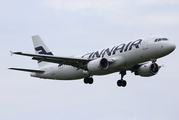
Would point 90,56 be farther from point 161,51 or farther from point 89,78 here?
point 161,51

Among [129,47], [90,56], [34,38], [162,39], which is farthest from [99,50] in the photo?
[34,38]

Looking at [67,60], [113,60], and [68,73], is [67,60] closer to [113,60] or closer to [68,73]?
[68,73]

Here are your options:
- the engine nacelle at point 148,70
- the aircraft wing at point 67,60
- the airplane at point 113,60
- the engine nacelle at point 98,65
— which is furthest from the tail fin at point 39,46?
the engine nacelle at point 148,70

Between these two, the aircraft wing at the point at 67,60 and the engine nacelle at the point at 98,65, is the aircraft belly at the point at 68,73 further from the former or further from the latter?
the engine nacelle at the point at 98,65

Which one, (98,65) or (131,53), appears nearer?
(131,53)

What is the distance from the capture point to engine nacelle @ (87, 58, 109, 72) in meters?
43.9

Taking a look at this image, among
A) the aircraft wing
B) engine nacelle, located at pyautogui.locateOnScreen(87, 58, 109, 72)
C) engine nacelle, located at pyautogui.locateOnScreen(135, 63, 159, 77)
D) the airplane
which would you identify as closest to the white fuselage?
the airplane

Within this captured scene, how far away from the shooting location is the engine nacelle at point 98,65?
43875 mm

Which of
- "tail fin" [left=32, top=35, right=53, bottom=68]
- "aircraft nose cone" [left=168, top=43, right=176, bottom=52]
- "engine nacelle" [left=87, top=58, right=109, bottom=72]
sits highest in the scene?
"tail fin" [left=32, top=35, right=53, bottom=68]

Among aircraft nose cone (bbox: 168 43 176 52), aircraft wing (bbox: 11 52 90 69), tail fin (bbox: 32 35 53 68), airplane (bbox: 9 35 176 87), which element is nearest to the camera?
aircraft nose cone (bbox: 168 43 176 52)

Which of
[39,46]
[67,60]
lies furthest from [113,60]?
[39,46]

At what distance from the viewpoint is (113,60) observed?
145ft

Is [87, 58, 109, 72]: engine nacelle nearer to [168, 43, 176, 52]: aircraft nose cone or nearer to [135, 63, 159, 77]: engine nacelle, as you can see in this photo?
[135, 63, 159, 77]: engine nacelle

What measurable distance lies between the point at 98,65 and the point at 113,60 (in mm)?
1697
